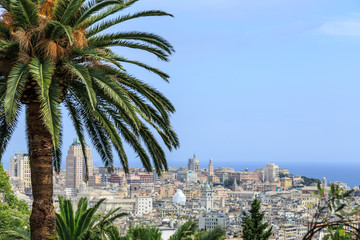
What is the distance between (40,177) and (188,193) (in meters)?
147

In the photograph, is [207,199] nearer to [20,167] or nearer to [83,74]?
[20,167]

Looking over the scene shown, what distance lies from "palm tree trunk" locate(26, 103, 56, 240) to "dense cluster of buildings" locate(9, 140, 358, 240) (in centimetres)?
7473

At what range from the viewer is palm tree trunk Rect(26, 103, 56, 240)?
20.5 ft

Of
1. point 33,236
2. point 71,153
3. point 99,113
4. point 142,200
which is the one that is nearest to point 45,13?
point 99,113

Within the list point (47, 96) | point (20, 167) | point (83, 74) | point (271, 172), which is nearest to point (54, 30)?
point (83, 74)

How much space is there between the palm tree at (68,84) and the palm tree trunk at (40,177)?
10 mm

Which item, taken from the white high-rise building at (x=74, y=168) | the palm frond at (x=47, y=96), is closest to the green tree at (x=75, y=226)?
the palm frond at (x=47, y=96)

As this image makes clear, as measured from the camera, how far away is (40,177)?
20.6 feet

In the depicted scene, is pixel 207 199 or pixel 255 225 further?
pixel 207 199

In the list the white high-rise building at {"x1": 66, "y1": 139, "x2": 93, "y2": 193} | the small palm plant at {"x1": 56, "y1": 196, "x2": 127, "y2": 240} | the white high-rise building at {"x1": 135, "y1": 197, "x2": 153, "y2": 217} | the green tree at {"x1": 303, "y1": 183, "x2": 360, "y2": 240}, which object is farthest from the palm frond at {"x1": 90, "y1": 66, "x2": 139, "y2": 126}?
the white high-rise building at {"x1": 66, "y1": 139, "x2": 93, "y2": 193}

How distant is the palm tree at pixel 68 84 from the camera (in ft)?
18.7

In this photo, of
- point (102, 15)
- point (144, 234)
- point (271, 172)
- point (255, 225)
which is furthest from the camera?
point (271, 172)

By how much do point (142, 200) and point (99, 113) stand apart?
12130 cm

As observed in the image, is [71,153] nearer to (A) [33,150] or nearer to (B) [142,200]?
(B) [142,200]
